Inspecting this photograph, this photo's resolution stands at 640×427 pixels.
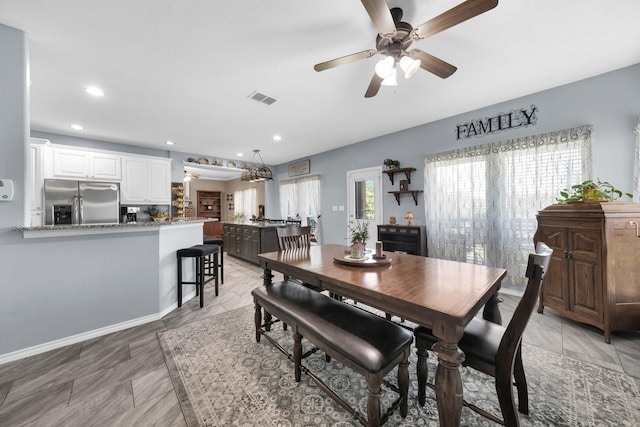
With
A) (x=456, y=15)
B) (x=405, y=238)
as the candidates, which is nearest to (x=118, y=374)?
(x=456, y=15)

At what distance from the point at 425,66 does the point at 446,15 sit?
540 mm

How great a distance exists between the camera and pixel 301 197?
6703 millimetres

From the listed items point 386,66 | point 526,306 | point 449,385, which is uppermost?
point 386,66

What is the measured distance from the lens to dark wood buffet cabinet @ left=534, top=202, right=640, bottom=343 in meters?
2.14

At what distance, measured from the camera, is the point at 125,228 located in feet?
8.00

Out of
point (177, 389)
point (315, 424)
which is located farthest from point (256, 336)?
point (315, 424)

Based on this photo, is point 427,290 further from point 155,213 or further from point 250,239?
point 155,213

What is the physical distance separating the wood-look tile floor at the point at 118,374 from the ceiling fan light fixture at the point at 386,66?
8.56ft

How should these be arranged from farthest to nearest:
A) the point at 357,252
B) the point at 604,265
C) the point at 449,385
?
the point at 604,265 < the point at 357,252 < the point at 449,385

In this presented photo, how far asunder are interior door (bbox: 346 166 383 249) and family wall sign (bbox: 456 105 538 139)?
1.59 metres

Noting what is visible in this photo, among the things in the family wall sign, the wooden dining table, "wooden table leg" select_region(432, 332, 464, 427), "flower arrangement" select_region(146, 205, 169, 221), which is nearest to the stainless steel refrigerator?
"flower arrangement" select_region(146, 205, 169, 221)

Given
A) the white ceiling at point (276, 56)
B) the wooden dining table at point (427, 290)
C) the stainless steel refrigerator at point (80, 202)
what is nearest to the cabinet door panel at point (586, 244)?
the wooden dining table at point (427, 290)

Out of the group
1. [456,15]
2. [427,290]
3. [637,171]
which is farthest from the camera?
[637,171]

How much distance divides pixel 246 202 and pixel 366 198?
525 centimetres
